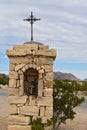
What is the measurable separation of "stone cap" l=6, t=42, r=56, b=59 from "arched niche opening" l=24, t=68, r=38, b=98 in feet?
2.23

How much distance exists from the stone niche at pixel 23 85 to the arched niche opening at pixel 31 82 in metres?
0.21

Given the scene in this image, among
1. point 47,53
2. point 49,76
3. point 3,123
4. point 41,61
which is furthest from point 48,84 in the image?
point 3,123

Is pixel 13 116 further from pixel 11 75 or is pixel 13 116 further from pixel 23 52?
pixel 23 52

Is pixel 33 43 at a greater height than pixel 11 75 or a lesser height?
greater

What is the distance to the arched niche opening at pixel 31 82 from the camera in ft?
44.3

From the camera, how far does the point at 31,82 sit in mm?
13859

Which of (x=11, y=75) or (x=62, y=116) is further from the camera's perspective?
(x=62, y=116)

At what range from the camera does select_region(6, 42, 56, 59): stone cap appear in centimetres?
1305

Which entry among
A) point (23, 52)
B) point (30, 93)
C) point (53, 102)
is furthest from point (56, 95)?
point (23, 52)

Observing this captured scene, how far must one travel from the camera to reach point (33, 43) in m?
13.3

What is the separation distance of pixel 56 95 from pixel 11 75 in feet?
7.04

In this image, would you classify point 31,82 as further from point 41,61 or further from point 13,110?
point 13,110

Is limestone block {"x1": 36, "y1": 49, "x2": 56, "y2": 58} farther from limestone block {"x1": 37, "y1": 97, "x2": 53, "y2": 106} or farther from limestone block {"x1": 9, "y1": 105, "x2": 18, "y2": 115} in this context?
limestone block {"x1": 9, "y1": 105, "x2": 18, "y2": 115}

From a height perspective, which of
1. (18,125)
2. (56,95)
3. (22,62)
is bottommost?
(18,125)
